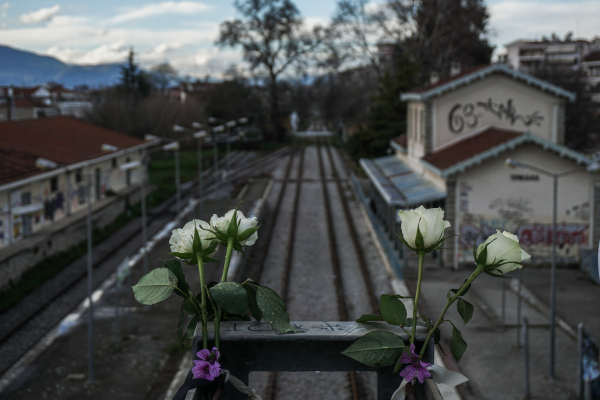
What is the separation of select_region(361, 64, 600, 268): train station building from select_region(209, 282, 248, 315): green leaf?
19.9 m

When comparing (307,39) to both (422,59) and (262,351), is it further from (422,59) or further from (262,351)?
(262,351)

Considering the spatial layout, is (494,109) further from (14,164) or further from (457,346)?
(457,346)

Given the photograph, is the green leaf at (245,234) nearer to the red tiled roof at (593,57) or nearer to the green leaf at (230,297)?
the green leaf at (230,297)

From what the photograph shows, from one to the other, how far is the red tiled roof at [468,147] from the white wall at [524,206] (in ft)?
2.29

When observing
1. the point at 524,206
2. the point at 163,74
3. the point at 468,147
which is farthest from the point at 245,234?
the point at 163,74

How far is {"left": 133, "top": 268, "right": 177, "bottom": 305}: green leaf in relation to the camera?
2771 mm

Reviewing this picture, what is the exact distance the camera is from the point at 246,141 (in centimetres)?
6944

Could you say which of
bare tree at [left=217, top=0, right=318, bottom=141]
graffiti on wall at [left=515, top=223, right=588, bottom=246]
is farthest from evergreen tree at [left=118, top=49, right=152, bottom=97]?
graffiti on wall at [left=515, top=223, right=588, bottom=246]

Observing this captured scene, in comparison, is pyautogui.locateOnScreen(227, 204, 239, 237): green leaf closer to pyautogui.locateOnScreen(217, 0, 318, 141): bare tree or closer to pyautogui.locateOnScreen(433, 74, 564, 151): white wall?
pyautogui.locateOnScreen(433, 74, 564, 151): white wall

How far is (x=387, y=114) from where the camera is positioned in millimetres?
38062

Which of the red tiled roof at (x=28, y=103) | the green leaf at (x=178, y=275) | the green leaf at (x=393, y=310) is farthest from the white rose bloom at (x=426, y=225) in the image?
the red tiled roof at (x=28, y=103)

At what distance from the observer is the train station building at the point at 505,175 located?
22234mm

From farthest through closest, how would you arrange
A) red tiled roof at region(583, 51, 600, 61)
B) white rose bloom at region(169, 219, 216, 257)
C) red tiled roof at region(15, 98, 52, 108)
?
red tiled roof at region(583, 51, 600, 61), red tiled roof at region(15, 98, 52, 108), white rose bloom at region(169, 219, 216, 257)

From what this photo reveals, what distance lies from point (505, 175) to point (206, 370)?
844 inches
